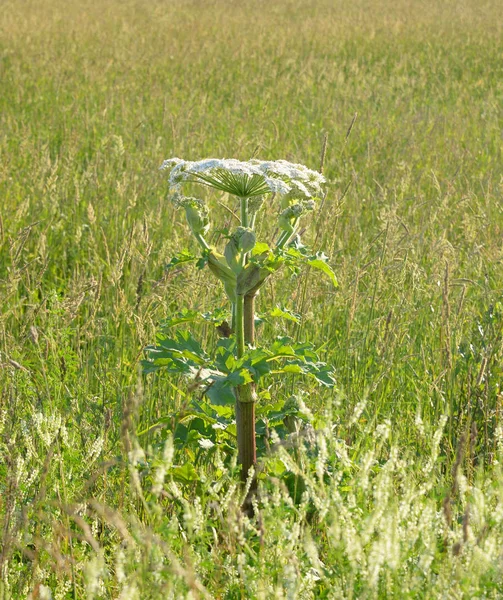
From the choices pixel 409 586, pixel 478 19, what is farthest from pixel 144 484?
pixel 478 19

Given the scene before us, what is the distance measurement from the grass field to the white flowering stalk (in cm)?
16

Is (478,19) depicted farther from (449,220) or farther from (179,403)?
(179,403)

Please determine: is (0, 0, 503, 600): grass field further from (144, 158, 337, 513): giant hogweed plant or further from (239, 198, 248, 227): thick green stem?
(239, 198, 248, 227): thick green stem

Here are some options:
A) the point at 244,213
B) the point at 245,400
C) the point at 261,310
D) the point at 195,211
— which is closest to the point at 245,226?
the point at 244,213

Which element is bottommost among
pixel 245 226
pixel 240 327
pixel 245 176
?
pixel 240 327

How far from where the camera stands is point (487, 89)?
8.14 metres

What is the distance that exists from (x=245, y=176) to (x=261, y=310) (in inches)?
52.3

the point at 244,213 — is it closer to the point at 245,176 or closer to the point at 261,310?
the point at 245,176

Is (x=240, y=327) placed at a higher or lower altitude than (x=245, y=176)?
lower

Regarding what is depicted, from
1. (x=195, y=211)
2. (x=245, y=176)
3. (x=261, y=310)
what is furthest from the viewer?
(x=261, y=310)

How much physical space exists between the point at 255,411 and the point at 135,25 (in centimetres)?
1099

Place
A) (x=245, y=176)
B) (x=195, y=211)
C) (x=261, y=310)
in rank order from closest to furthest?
(x=245, y=176)
(x=195, y=211)
(x=261, y=310)

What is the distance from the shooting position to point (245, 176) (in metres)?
1.65

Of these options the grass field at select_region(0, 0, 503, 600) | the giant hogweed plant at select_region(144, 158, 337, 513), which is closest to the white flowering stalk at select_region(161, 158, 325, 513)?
A: the giant hogweed plant at select_region(144, 158, 337, 513)
